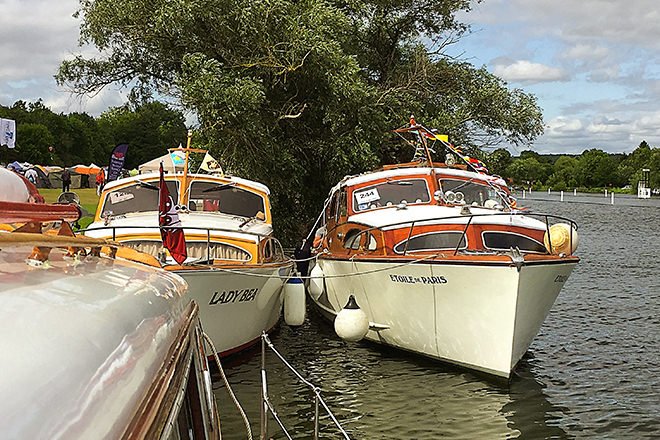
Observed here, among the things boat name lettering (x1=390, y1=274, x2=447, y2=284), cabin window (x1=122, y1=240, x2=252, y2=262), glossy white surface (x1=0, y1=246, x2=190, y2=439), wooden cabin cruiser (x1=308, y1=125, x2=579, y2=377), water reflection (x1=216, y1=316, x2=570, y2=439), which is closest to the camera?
glossy white surface (x1=0, y1=246, x2=190, y2=439)

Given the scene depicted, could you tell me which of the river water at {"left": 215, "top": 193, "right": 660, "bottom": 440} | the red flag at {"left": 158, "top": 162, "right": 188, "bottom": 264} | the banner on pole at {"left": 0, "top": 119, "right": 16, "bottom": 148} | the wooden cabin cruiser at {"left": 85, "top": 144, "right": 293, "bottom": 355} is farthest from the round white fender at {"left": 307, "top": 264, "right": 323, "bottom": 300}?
the banner on pole at {"left": 0, "top": 119, "right": 16, "bottom": 148}

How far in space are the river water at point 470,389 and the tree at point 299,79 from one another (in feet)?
25.0

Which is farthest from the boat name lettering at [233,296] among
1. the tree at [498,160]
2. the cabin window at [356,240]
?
the tree at [498,160]

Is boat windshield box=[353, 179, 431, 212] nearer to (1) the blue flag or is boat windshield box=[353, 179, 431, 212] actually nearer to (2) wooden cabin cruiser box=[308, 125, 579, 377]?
(2) wooden cabin cruiser box=[308, 125, 579, 377]

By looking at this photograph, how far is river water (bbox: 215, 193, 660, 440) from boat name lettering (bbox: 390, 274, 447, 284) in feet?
4.89

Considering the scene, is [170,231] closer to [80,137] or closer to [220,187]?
[220,187]

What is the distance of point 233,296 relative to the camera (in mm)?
10555

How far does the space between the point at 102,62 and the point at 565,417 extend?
759 inches

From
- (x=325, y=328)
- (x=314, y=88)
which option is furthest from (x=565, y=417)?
(x=314, y=88)

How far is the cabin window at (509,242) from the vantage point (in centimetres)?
1177

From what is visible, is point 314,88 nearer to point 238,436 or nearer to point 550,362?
point 550,362

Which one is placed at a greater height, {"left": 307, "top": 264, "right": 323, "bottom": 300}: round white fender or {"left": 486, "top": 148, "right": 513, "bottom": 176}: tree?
{"left": 486, "top": 148, "right": 513, "bottom": 176}: tree

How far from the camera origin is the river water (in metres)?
9.20

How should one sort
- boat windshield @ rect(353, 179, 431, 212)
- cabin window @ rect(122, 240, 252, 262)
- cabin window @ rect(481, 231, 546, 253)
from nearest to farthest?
cabin window @ rect(122, 240, 252, 262)
cabin window @ rect(481, 231, 546, 253)
boat windshield @ rect(353, 179, 431, 212)
